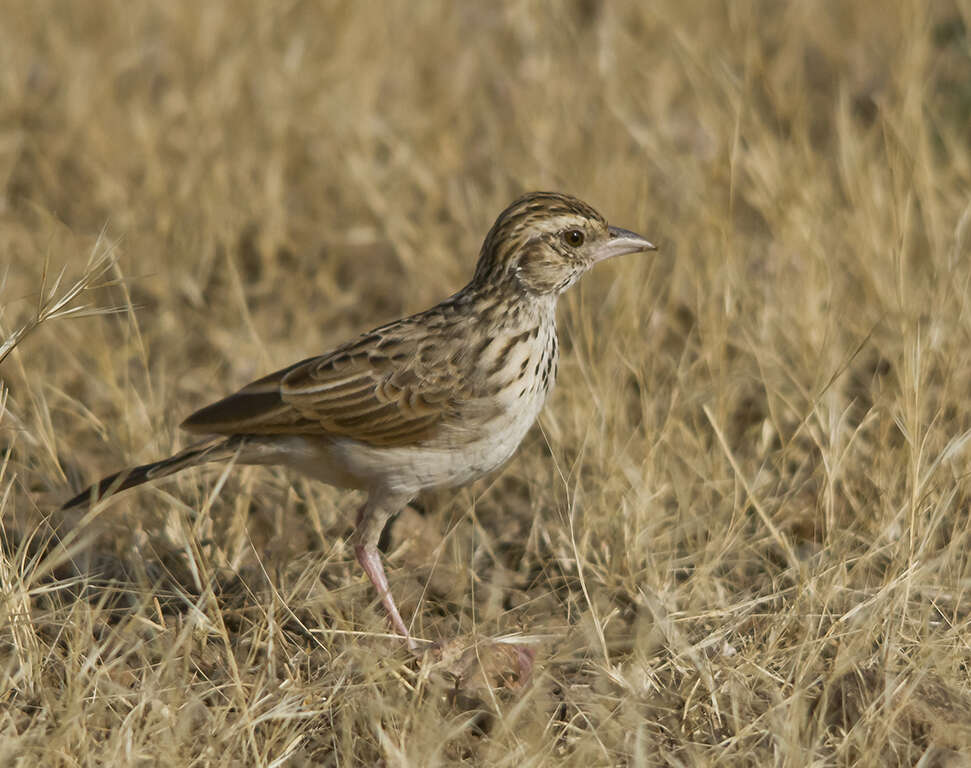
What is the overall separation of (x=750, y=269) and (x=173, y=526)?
333 cm

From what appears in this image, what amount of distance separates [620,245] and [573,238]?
20 cm

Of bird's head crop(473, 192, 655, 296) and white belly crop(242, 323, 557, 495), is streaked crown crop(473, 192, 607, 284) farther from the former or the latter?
white belly crop(242, 323, 557, 495)

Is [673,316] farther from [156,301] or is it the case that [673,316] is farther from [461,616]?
[156,301]

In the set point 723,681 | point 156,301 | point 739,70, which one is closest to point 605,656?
point 723,681

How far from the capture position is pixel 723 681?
4.68 m

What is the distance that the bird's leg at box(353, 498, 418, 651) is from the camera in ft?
17.1

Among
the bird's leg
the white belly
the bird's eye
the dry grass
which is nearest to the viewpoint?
the dry grass

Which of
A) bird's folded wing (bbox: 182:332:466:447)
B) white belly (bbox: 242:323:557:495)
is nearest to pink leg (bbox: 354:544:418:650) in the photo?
white belly (bbox: 242:323:557:495)

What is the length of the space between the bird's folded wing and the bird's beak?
768 millimetres

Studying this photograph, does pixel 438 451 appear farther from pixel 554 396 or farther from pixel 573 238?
pixel 554 396

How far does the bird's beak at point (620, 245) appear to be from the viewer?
5391 millimetres

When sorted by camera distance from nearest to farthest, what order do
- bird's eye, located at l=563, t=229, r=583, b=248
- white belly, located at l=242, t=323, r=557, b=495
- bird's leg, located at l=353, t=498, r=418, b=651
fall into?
white belly, located at l=242, t=323, r=557, b=495 < bird's leg, located at l=353, t=498, r=418, b=651 < bird's eye, located at l=563, t=229, r=583, b=248

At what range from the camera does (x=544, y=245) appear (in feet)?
17.4

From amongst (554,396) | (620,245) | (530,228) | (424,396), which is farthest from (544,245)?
(554,396)
